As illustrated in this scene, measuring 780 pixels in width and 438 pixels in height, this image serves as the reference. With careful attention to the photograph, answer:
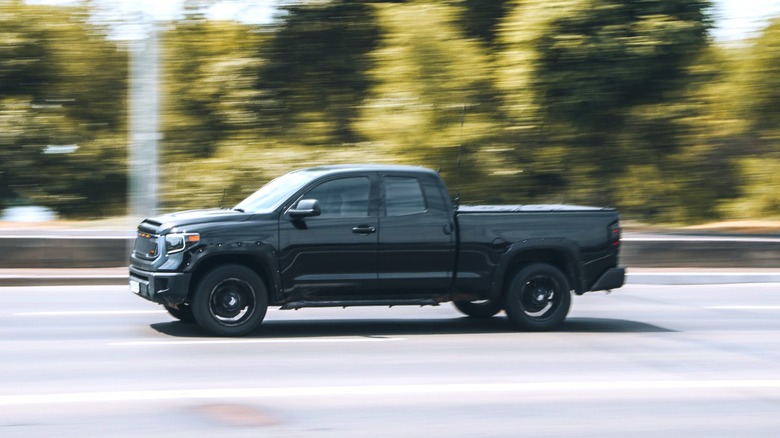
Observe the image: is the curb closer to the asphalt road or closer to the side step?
the asphalt road

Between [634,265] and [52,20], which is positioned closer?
[634,265]

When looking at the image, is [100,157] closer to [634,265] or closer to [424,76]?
[424,76]

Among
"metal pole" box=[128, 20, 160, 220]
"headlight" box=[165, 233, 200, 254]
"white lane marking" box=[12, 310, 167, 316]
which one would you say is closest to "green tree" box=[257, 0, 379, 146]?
"metal pole" box=[128, 20, 160, 220]

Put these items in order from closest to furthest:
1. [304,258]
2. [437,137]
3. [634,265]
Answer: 1. [304,258]
2. [634,265]
3. [437,137]

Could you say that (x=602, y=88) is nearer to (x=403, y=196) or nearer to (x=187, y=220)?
(x=403, y=196)

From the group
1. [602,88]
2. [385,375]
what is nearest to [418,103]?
[602,88]

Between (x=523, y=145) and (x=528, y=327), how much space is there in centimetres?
1683

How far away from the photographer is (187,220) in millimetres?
9984

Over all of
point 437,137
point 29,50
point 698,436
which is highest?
point 29,50

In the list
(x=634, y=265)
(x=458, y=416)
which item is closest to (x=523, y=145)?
(x=634, y=265)

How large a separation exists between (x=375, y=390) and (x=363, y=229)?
2929 mm

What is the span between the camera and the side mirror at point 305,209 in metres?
10.1

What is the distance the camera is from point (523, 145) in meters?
27.4

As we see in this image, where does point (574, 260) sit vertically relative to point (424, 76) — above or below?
below
